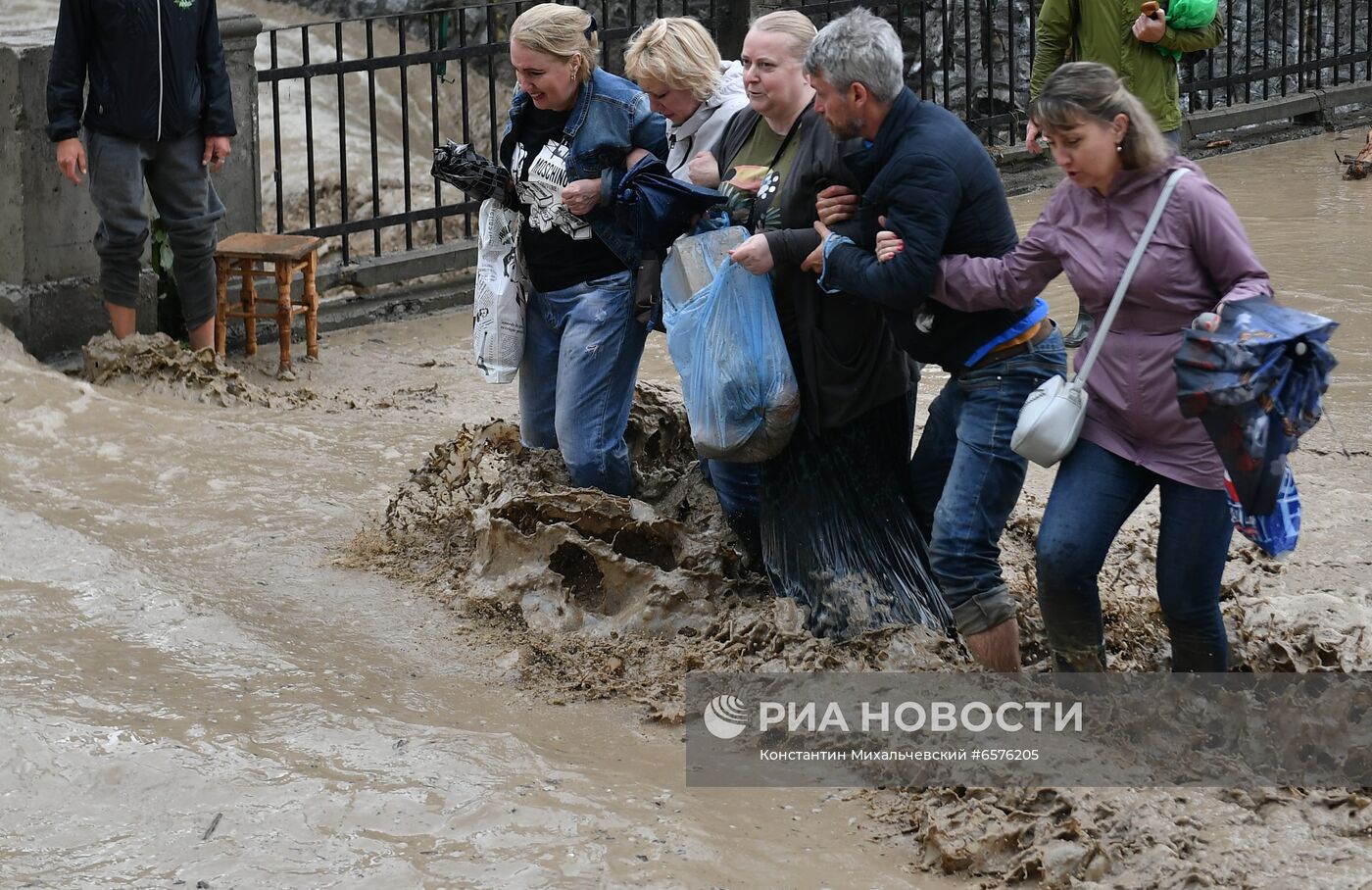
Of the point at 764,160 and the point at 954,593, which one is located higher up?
the point at 764,160

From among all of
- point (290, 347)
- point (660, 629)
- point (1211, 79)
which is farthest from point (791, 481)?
point (1211, 79)

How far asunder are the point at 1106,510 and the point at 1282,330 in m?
0.58

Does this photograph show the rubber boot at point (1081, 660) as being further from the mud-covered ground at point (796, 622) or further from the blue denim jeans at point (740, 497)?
the blue denim jeans at point (740, 497)

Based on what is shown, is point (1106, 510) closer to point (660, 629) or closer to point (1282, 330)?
point (1282, 330)

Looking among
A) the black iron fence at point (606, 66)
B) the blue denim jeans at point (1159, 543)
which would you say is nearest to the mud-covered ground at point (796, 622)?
the blue denim jeans at point (1159, 543)

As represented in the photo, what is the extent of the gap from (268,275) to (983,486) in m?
4.73

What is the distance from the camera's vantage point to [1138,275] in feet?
11.1

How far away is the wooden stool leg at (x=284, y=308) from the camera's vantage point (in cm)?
740

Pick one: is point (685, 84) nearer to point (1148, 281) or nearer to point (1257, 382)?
point (1148, 281)

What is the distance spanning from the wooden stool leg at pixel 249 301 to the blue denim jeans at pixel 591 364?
9.60 ft

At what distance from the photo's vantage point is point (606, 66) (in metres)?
10.9

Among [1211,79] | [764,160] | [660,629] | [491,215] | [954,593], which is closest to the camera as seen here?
[954,593]

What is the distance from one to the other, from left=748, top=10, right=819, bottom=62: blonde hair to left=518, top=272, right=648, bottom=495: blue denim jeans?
985mm

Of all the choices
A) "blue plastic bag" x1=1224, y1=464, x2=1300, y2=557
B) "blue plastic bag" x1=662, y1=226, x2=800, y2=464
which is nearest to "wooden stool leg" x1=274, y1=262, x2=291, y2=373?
"blue plastic bag" x1=662, y1=226, x2=800, y2=464
